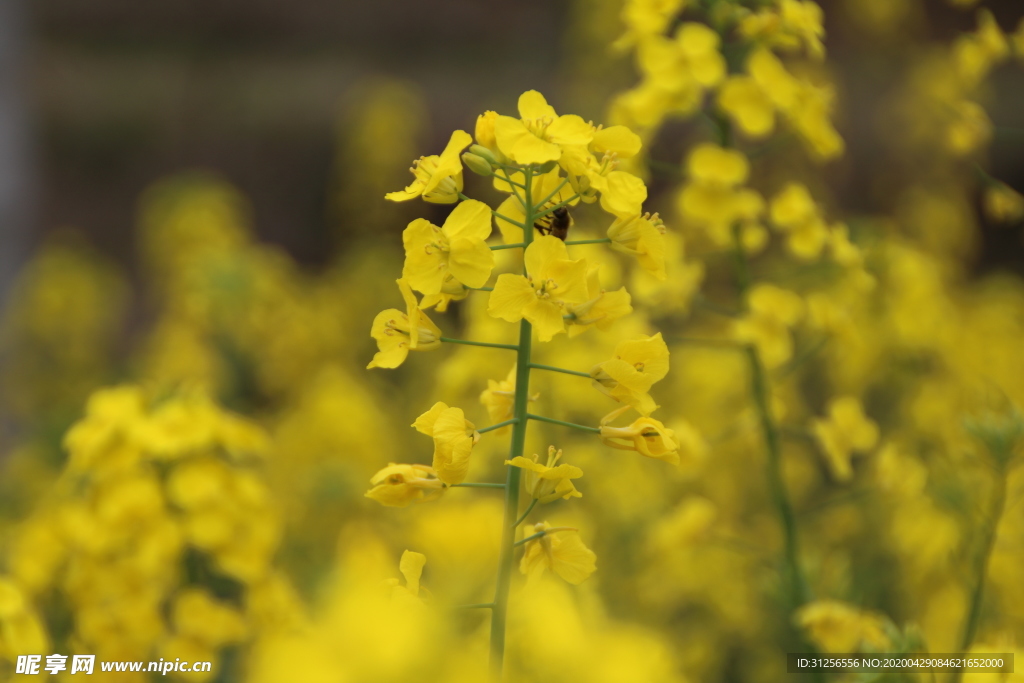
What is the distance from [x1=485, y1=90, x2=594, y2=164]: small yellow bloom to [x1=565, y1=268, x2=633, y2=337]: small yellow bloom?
134 millimetres

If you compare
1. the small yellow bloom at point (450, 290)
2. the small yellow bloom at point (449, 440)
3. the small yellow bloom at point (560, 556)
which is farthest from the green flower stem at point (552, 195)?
the small yellow bloom at point (560, 556)

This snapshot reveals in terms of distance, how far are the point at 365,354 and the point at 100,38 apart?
3.31 meters

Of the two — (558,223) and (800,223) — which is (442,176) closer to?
(558,223)

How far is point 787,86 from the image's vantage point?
5.30 ft

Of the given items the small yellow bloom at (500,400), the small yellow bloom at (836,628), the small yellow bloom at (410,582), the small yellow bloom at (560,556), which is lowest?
the small yellow bloom at (836,628)

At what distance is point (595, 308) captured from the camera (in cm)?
92

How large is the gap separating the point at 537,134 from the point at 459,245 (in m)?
0.14

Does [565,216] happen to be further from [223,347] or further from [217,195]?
[217,195]

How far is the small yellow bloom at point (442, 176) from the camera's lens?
918 millimetres

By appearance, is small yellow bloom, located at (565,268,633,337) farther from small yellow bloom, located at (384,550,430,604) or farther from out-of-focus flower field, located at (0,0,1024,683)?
small yellow bloom, located at (384,550,430,604)

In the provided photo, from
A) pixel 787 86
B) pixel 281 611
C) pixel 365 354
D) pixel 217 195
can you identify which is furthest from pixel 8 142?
pixel 787 86

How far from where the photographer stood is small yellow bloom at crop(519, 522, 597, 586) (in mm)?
891

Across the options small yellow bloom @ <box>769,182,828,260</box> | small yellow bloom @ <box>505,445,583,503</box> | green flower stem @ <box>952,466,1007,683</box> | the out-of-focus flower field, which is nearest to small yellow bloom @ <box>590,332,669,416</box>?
the out-of-focus flower field

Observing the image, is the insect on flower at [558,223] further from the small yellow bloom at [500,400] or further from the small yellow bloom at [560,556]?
the small yellow bloom at [560,556]
